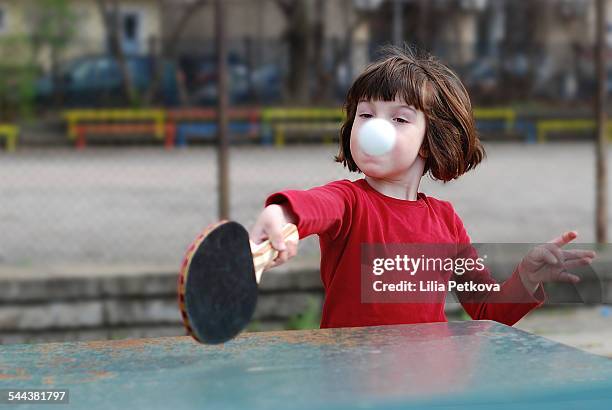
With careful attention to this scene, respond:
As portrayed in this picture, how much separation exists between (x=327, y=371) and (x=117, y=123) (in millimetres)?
13760

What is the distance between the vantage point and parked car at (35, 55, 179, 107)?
15.6 metres

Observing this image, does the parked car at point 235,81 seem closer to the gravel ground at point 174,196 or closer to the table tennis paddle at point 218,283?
the gravel ground at point 174,196

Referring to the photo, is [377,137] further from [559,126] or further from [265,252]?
[559,126]

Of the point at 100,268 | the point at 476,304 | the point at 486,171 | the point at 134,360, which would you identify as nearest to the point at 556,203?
the point at 486,171

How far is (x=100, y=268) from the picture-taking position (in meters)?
4.95

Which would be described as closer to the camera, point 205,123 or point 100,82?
point 205,123

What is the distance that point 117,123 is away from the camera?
48.9ft

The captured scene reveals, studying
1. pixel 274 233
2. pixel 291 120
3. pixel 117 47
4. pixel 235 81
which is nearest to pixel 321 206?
pixel 274 233

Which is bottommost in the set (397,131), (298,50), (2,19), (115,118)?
(115,118)

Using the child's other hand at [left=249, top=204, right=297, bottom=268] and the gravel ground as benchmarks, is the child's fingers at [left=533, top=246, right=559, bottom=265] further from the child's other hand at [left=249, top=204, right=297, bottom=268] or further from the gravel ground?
the gravel ground

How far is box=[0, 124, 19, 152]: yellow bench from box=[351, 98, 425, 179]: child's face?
11743 millimetres

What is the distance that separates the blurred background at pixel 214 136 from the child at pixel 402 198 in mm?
557

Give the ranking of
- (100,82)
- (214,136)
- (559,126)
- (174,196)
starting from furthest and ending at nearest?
(559,126) → (100,82) → (214,136) → (174,196)

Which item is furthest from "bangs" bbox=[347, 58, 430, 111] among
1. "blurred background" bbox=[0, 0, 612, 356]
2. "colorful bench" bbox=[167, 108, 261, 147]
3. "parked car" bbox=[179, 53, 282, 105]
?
"parked car" bbox=[179, 53, 282, 105]
